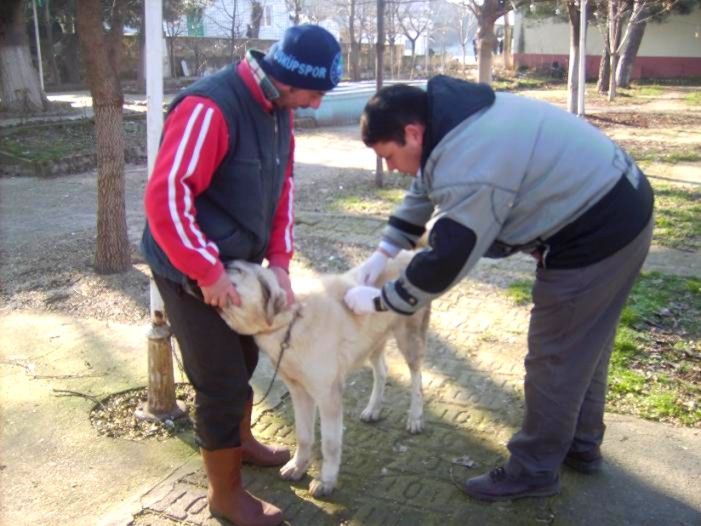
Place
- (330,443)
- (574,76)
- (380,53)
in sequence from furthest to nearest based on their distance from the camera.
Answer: (574,76), (380,53), (330,443)

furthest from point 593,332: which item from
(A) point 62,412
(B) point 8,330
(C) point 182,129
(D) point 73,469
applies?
(B) point 8,330

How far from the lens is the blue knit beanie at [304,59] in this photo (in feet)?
8.41

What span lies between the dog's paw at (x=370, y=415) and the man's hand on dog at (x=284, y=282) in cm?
110

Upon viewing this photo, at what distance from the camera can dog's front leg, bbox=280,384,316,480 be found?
10.9 feet

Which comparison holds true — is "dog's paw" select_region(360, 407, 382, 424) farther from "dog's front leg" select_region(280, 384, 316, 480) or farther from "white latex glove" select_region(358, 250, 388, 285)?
"white latex glove" select_region(358, 250, 388, 285)

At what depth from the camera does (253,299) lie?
274 cm

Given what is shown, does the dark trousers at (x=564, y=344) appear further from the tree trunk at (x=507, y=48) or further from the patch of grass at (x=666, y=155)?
the tree trunk at (x=507, y=48)

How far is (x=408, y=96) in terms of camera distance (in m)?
2.57

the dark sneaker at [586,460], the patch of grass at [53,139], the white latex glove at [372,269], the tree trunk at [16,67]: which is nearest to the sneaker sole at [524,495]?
the dark sneaker at [586,460]

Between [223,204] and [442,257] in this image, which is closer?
[442,257]

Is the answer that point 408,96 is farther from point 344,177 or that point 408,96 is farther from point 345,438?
point 344,177

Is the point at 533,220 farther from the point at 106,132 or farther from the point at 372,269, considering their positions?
the point at 106,132

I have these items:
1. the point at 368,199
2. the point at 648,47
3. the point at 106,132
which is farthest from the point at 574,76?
the point at 648,47

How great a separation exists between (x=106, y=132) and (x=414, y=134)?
3752 mm
